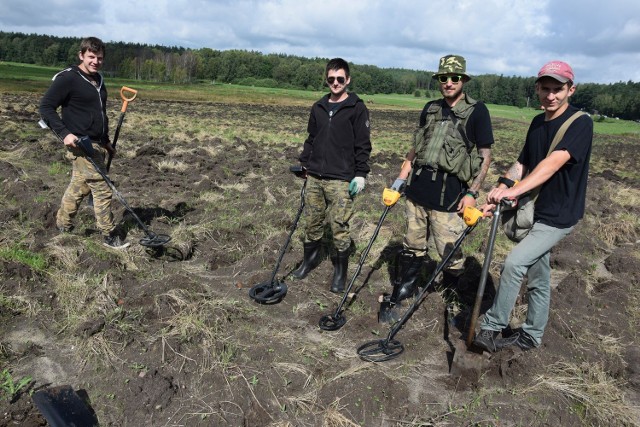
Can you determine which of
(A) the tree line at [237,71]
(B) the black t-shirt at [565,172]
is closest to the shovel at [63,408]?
(B) the black t-shirt at [565,172]

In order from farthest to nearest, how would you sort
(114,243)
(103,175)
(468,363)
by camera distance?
(114,243) → (103,175) → (468,363)

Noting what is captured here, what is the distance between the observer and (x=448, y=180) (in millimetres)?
4281

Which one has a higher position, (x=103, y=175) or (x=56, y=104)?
(x=56, y=104)

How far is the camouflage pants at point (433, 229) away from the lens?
4.39 m

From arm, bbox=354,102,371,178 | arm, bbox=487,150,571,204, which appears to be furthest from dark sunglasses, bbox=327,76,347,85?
arm, bbox=487,150,571,204

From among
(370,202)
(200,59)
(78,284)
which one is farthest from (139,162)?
(200,59)

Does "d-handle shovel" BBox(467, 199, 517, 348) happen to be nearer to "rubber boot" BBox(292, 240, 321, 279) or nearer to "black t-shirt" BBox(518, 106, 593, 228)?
"black t-shirt" BBox(518, 106, 593, 228)

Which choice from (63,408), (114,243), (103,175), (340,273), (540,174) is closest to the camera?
(63,408)

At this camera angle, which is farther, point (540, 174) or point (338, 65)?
point (338, 65)

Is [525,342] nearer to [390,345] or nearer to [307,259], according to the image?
[390,345]

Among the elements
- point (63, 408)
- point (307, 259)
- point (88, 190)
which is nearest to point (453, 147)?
point (307, 259)

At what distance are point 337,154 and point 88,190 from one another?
131 inches

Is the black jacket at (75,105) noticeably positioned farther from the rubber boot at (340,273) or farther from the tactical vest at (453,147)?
the tactical vest at (453,147)

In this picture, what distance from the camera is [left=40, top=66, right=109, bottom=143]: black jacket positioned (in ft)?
17.3
